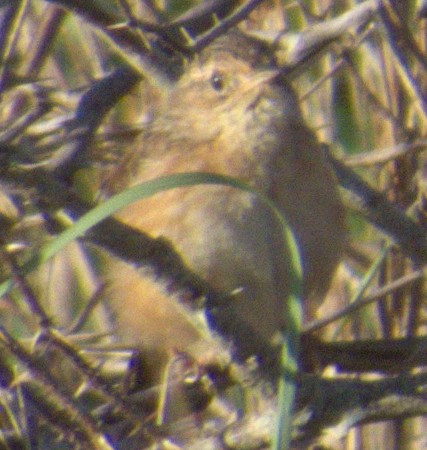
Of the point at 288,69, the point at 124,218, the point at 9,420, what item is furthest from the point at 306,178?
the point at 9,420

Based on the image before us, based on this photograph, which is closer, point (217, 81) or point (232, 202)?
point (232, 202)

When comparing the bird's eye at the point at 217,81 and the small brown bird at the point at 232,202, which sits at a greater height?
the bird's eye at the point at 217,81

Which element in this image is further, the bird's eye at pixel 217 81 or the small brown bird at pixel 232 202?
the bird's eye at pixel 217 81

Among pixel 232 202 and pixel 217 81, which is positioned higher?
pixel 217 81

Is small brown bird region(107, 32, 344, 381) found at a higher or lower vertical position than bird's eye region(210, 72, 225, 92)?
lower

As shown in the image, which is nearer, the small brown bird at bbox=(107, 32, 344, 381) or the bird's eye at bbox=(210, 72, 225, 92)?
the small brown bird at bbox=(107, 32, 344, 381)
